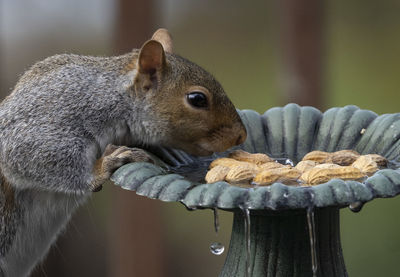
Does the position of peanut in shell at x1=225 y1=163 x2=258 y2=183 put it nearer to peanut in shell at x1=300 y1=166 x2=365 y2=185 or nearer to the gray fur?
peanut in shell at x1=300 y1=166 x2=365 y2=185

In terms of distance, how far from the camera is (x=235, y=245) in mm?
1365

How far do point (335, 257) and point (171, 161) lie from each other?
402 millimetres

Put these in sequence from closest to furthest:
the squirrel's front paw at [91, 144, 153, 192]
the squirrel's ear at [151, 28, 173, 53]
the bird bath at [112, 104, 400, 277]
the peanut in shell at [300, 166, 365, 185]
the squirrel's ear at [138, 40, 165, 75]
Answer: the bird bath at [112, 104, 400, 277]
the peanut in shell at [300, 166, 365, 185]
the squirrel's front paw at [91, 144, 153, 192]
the squirrel's ear at [138, 40, 165, 75]
the squirrel's ear at [151, 28, 173, 53]

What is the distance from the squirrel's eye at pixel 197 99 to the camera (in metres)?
1.46

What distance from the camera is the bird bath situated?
1048 millimetres

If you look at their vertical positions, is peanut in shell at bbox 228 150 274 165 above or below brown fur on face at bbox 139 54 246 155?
below

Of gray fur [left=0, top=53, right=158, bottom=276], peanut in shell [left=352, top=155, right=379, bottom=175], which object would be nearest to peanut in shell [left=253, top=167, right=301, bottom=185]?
peanut in shell [left=352, top=155, right=379, bottom=175]

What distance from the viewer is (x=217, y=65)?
2.92 m

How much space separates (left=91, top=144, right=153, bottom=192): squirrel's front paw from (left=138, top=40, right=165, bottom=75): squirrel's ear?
0.19 metres

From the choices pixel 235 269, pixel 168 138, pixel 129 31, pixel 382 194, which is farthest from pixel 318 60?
pixel 382 194

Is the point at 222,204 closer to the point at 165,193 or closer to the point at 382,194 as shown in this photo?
the point at 165,193

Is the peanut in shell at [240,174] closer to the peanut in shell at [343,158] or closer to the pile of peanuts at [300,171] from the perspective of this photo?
the pile of peanuts at [300,171]

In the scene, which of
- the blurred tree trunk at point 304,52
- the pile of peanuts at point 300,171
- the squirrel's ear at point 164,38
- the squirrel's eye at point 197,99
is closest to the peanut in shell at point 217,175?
the pile of peanuts at point 300,171

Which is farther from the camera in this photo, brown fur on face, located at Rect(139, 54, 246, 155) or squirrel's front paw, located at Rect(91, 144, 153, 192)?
brown fur on face, located at Rect(139, 54, 246, 155)
